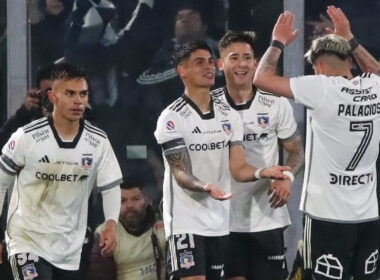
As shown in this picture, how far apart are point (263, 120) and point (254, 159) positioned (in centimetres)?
32

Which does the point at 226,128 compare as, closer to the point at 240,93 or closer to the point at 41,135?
the point at 240,93

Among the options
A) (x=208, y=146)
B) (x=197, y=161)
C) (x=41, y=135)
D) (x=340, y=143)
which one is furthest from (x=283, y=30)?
(x=41, y=135)

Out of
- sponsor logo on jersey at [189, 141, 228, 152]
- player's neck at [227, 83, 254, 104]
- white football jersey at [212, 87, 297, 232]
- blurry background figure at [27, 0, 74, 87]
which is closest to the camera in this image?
sponsor logo on jersey at [189, 141, 228, 152]

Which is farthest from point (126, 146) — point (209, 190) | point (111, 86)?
point (209, 190)

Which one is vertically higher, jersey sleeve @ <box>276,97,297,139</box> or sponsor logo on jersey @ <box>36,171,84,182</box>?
jersey sleeve @ <box>276,97,297,139</box>

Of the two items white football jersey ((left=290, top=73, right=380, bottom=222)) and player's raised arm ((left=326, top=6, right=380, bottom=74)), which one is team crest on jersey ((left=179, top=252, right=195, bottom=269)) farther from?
player's raised arm ((left=326, top=6, right=380, bottom=74))

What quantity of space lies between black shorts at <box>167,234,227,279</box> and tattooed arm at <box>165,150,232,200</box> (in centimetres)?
44

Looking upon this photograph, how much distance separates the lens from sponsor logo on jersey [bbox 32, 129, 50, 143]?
9.18 m

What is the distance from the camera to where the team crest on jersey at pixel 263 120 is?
10.0 metres

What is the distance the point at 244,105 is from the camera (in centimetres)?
1011

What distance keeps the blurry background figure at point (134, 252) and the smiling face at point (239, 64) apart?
1869 millimetres

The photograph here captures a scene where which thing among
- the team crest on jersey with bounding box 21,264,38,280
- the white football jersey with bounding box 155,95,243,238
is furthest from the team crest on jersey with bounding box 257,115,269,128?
the team crest on jersey with bounding box 21,264,38,280

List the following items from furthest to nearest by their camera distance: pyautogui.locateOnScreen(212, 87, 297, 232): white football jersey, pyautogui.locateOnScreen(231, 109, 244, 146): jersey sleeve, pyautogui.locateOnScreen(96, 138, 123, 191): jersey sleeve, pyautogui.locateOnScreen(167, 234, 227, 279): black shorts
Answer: pyautogui.locateOnScreen(212, 87, 297, 232): white football jersey < pyautogui.locateOnScreen(231, 109, 244, 146): jersey sleeve < pyautogui.locateOnScreen(167, 234, 227, 279): black shorts < pyautogui.locateOnScreen(96, 138, 123, 191): jersey sleeve

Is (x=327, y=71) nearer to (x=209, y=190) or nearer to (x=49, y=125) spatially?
(x=209, y=190)
